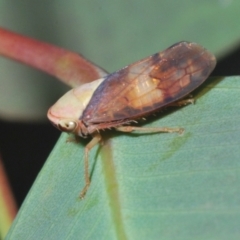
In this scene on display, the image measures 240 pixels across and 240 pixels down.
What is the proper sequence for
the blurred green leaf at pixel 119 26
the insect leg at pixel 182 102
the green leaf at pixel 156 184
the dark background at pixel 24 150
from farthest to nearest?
1. the dark background at pixel 24 150
2. the blurred green leaf at pixel 119 26
3. the insect leg at pixel 182 102
4. the green leaf at pixel 156 184

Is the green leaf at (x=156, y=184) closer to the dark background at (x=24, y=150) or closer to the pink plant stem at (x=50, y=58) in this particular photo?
the pink plant stem at (x=50, y=58)

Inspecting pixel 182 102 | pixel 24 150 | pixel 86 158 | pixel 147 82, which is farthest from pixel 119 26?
pixel 24 150

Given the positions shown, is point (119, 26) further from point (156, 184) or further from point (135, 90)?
point (156, 184)

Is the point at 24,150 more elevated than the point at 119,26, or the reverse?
the point at 119,26

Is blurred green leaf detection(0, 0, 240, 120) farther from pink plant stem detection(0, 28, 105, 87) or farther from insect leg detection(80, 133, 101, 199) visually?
insect leg detection(80, 133, 101, 199)

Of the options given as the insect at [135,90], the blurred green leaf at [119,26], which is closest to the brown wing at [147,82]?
the insect at [135,90]

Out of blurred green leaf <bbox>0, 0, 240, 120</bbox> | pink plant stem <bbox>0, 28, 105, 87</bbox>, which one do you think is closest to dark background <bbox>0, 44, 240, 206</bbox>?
blurred green leaf <bbox>0, 0, 240, 120</bbox>
